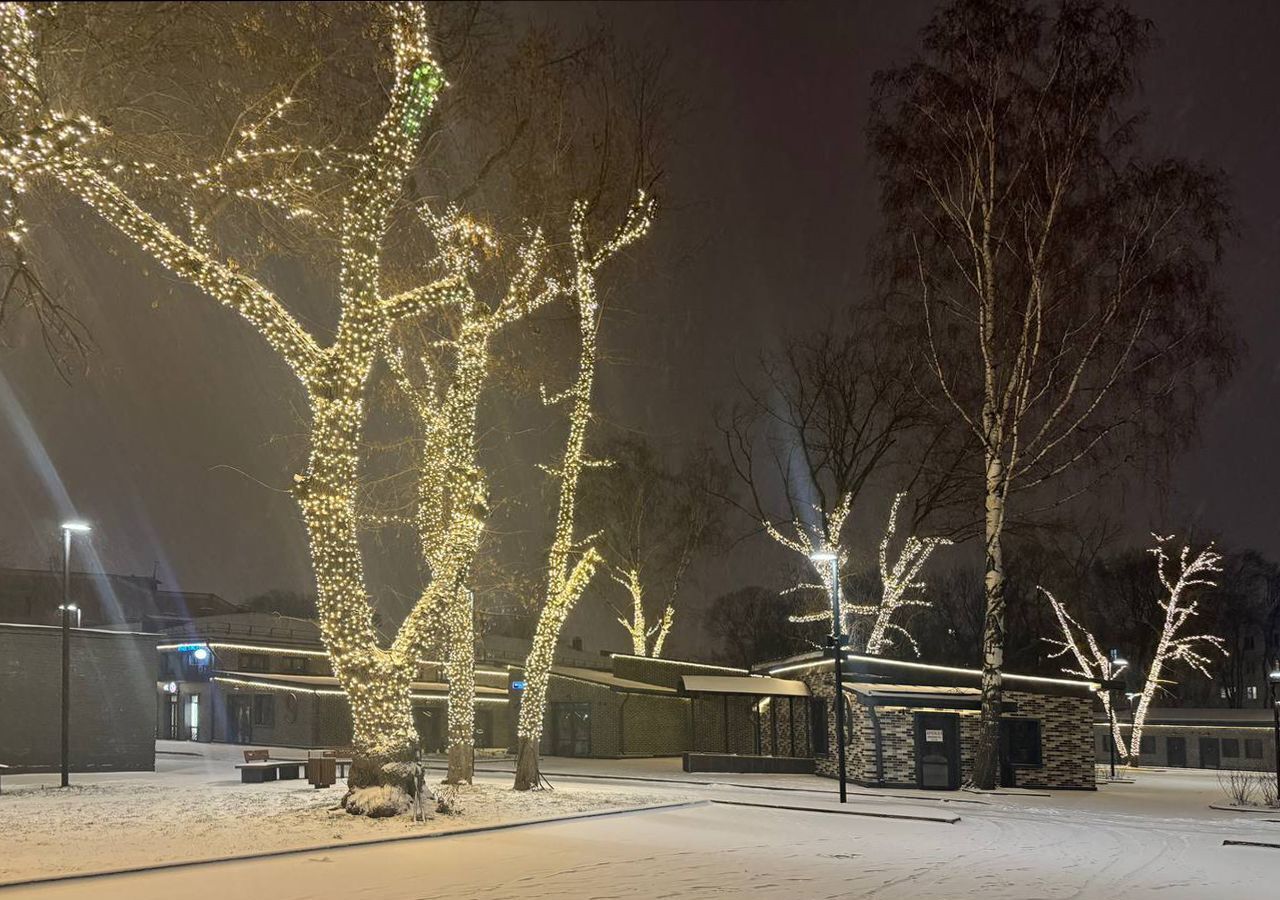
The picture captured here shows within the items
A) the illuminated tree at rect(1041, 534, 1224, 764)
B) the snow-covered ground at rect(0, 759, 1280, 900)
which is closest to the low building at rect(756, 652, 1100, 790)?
the snow-covered ground at rect(0, 759, 1280, 900)

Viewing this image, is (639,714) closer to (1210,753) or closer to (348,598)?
(1210,753)

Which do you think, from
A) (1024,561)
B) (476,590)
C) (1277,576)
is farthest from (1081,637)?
(476,590)

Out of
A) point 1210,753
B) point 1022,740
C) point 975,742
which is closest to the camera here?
point 975,742

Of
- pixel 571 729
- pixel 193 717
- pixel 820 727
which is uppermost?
pixel 820 727

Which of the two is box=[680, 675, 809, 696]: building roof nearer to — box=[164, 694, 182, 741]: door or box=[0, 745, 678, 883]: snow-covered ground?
box=[0, 745, 678, 883]: snow-covered ground

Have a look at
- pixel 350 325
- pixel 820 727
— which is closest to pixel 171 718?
pixel 820 727

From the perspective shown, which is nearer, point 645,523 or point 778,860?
point 778,860

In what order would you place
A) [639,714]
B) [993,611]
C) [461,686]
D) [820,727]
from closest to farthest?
[461,686]
[993,611]
[820,727]
[639,714]

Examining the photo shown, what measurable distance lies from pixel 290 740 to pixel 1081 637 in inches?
1644

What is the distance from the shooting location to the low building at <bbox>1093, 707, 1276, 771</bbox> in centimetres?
5141

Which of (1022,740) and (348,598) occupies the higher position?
(348,598)

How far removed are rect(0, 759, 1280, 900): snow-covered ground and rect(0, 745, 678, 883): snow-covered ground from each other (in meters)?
0.23

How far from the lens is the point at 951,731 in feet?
96.5

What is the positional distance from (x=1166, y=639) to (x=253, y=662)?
41.3 meters
